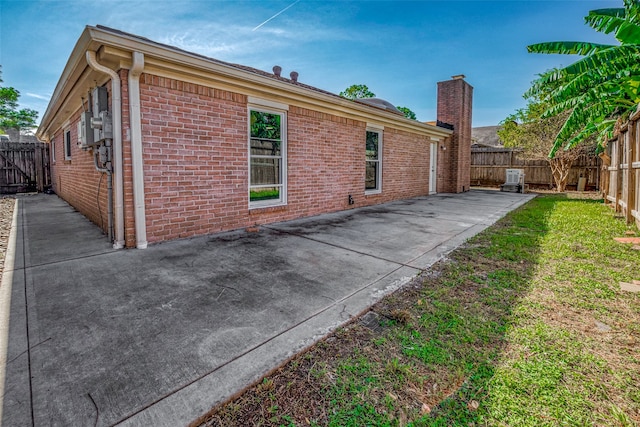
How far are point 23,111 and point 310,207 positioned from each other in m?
35.9

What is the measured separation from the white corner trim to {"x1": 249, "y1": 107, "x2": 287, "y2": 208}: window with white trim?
11 centimetres

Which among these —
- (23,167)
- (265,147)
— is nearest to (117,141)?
(265,147)

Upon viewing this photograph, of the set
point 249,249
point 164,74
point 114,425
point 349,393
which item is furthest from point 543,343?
point 164,74

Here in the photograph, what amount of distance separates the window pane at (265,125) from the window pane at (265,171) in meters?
0.51

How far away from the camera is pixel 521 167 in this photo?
17.0m

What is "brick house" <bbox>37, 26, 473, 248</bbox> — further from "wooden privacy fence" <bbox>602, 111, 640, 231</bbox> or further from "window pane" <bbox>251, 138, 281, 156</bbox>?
"wooden privacy fence" <bbox>602, 111, 640, 231</bbox>

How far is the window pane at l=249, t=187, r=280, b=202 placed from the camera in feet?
20.9

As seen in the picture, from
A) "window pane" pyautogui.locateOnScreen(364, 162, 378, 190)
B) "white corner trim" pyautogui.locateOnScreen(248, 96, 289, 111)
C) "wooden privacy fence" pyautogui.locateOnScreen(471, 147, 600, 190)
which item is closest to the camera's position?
"white corner trim" pyautogui.locateOnScreen(248, 96, 289, 111)

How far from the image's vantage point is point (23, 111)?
2867cm

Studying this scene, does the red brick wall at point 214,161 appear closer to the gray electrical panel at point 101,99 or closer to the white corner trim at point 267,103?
the white corner trim at point 267,103

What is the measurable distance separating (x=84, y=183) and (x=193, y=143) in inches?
147

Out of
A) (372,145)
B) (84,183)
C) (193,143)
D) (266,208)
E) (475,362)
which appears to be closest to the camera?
(475,362)

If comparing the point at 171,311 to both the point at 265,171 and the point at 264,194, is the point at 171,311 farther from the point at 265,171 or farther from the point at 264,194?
the point at 265,171

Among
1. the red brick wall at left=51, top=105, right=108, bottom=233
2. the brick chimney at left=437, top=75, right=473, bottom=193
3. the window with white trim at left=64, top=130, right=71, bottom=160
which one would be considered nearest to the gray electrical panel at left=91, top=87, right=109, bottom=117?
the red brick wall at left=51, top=105, right=108, bottom=233
